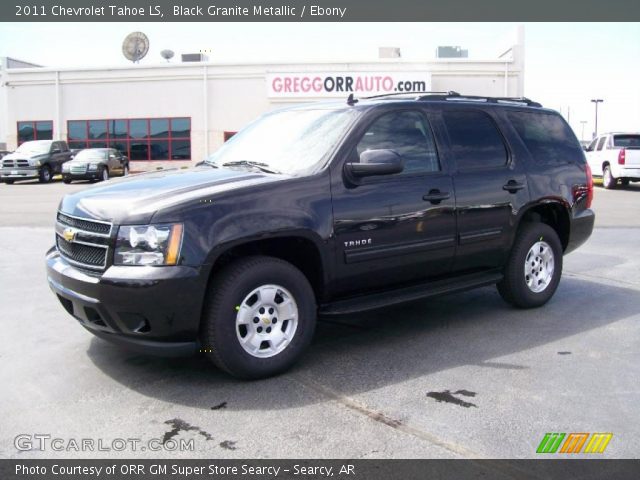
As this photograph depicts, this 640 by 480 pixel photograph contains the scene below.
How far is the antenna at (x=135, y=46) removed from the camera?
119 ft

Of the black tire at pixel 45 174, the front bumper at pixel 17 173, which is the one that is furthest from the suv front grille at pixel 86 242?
the black tire at pixel 45 174

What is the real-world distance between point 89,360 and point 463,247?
305 centimetres

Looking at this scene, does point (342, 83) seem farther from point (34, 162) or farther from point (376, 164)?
point (376, 164)

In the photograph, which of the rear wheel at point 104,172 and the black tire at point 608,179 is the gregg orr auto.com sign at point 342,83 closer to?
the rear wheel at point 104,172

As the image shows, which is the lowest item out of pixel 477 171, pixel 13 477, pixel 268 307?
pixel 13 477

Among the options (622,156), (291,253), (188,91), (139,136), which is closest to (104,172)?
(139,136)

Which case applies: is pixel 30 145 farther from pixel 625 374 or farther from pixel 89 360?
pixel 625 374

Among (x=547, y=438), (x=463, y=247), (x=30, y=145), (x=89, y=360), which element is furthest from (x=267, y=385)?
(x=30, y=145)

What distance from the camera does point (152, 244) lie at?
3.94 metres

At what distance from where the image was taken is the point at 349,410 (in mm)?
3830

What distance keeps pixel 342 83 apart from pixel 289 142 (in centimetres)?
2835

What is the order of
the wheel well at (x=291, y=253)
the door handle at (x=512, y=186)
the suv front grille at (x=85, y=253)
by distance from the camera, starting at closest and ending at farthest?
the suv front grille at (x=85, y=253) < the wheel well at (x=291, y=253) < the door handle at (x=512, y=186)

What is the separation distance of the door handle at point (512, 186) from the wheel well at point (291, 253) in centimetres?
205

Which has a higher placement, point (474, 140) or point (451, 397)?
point (474, 140)
